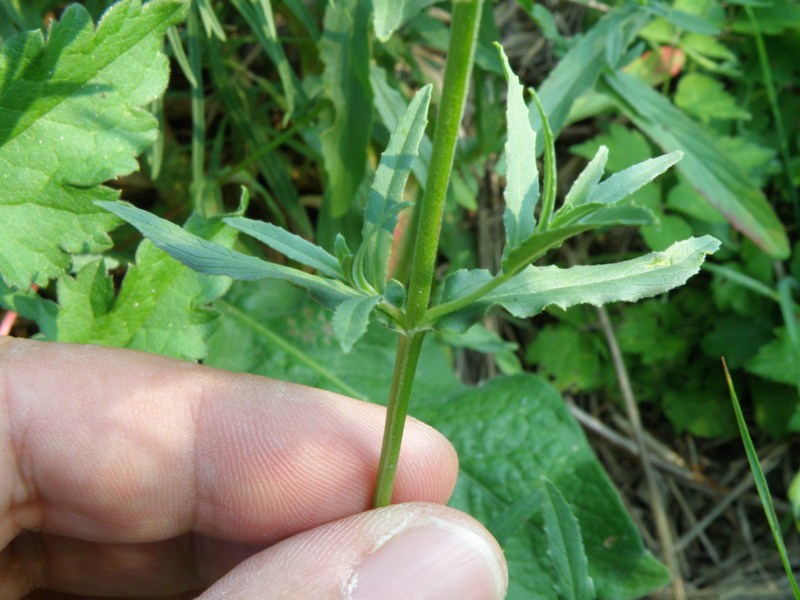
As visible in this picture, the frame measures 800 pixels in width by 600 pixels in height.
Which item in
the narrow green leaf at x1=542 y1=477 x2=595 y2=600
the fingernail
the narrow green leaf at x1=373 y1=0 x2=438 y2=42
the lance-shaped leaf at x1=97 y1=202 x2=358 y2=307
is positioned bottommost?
the fingernail

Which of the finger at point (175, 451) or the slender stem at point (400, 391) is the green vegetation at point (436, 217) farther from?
the finger at point (175, 451)

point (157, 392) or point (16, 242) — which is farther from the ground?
point (16, 242)

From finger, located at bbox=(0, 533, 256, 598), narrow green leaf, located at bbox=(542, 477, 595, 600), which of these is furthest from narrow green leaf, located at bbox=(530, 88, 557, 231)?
finger, located at bbox=(0, 533, 256, 598)

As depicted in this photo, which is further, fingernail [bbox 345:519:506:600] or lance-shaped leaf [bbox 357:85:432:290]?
fingernail [bbox 345:519:506:600]

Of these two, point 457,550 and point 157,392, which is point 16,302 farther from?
point 457,550

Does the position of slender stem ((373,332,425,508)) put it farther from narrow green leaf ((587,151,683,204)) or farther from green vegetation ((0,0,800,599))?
narrow green leaf ((587,151,683,204))

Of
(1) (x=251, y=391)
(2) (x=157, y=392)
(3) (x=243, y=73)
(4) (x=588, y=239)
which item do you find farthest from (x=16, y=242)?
(4) (x=588, y=239)
